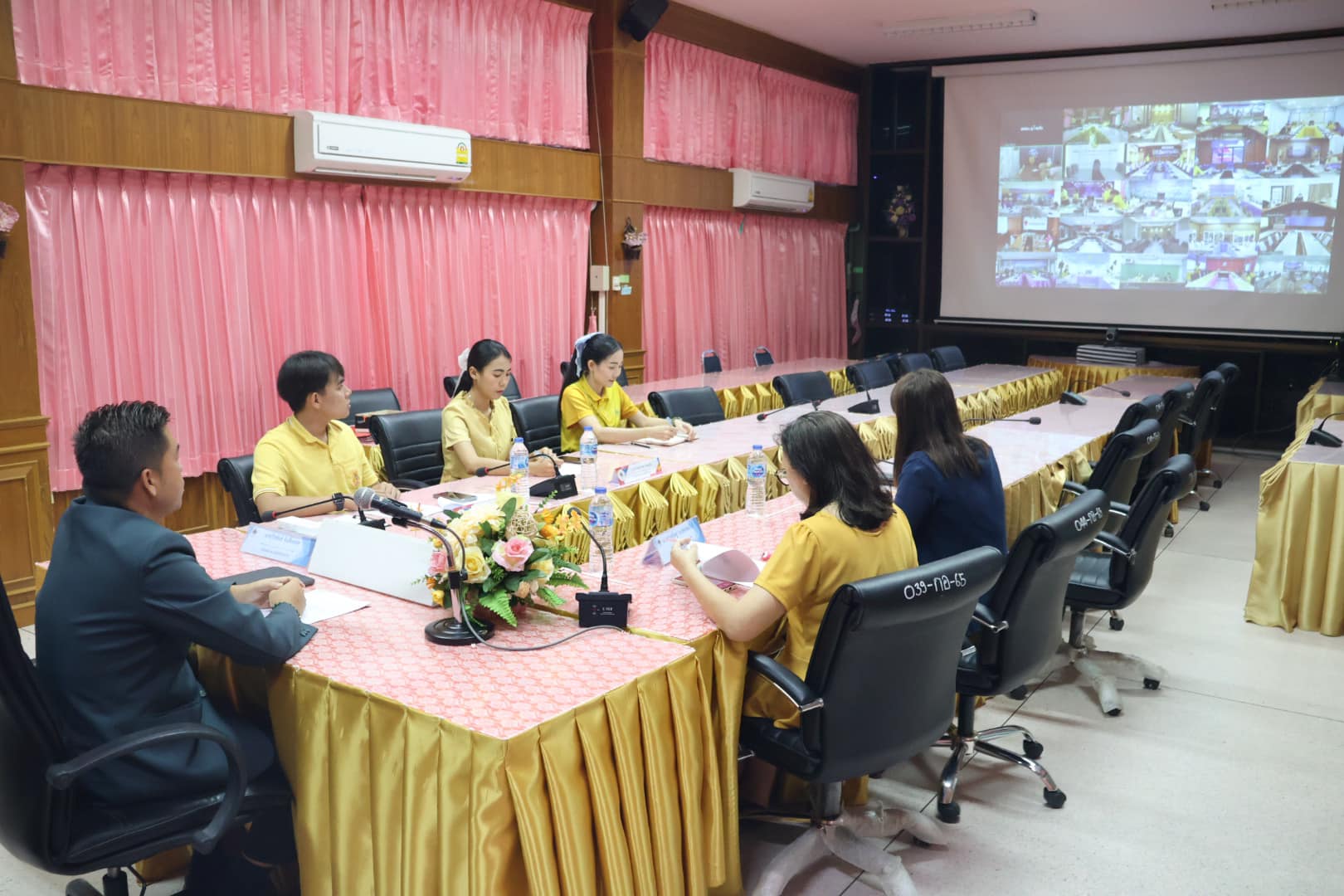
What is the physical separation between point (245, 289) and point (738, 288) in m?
4.55

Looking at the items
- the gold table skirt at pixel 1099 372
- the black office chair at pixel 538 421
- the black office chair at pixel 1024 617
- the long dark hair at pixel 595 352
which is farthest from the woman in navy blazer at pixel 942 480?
the gold table skirt at pixel 1099 372

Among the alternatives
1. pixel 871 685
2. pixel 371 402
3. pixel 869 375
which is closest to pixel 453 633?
pixel 871 685

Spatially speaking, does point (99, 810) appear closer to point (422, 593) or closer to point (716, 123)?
point (422, 593)

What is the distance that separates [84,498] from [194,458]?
3.30 m

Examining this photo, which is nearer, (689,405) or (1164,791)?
(1164,791)

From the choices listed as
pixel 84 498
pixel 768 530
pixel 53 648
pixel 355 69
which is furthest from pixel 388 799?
pixel 355 69

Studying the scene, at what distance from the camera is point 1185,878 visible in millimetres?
2531

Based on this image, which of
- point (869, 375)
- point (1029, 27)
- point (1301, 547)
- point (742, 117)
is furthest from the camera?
point (742, 117)

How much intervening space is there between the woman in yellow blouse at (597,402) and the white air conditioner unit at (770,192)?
3868mm

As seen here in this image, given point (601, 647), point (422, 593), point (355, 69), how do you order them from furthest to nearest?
point (355, 69) → point (422, 593) → point (601, 647)

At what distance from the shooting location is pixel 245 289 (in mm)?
5160

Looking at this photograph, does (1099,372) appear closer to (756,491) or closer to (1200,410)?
(1200,410)

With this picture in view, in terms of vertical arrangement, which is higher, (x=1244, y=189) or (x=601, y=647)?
(x=1244, y=189)

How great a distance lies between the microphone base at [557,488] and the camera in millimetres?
3555
